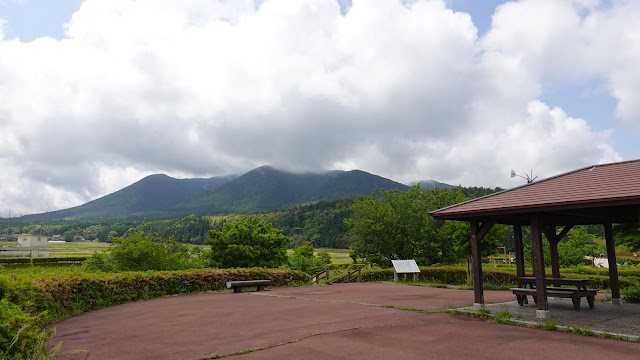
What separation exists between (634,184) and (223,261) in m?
20.9

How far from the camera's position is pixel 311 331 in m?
7.74

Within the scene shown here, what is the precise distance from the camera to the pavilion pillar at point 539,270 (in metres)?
8.58

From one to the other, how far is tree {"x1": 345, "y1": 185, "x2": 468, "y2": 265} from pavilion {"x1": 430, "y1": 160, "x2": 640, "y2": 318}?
1855cm

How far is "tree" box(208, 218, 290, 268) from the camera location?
76.6ft

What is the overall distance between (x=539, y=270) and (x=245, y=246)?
17413 millimetres

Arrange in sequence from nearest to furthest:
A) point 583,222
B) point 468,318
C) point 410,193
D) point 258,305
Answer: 1. point 468,318
2. point 583,222
3. point 258,305
4. point 410,193

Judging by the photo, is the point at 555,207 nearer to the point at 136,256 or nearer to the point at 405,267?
the point at 405,267

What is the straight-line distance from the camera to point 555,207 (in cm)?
791

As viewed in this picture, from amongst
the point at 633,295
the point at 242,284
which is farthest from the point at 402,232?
the point at 633,295

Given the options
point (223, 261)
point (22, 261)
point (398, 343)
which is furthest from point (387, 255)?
point (22, 261)

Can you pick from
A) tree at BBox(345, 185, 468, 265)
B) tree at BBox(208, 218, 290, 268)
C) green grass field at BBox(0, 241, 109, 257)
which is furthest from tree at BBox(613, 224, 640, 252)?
green grass field at BBox(0, 241, 109, 257)

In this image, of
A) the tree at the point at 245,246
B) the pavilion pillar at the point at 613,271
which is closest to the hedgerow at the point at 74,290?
the tree at the point at 245,246

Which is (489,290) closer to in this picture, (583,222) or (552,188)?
(583,222)

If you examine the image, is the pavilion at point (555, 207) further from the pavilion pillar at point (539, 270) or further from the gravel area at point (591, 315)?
the gravel area at point (591, 315)
